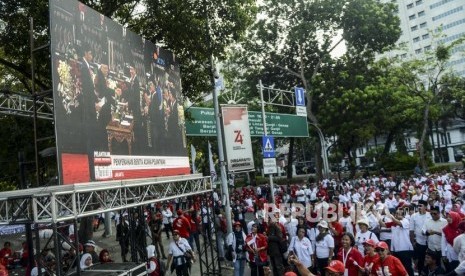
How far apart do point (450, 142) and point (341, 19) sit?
5587 centimetres

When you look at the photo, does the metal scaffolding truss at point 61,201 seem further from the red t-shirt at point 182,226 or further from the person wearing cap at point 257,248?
the red t-shirt at point 182,226

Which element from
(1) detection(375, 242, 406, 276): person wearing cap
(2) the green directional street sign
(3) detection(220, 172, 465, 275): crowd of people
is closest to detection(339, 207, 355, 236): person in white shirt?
(3) detection(220, 172, 465, 275): crowd of people

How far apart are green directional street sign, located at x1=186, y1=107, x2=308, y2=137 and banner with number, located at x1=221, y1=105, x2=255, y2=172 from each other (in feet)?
7.38

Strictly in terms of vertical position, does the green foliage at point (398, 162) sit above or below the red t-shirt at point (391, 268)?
above

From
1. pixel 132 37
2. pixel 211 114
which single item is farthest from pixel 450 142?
pixel 132 37

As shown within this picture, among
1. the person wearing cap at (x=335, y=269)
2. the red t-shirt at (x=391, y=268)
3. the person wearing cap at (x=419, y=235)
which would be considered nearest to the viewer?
the person wearing cap at (x=335, y=269)

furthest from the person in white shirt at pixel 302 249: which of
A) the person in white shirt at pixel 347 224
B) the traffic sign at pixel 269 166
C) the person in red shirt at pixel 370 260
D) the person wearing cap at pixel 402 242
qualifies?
the traffic sign at pixel 269 166

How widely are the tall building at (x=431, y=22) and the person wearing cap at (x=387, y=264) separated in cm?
8592

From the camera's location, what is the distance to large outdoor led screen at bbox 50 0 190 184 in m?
7.45

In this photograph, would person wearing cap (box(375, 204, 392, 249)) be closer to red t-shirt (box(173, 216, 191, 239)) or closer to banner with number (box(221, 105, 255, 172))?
banner with number (box(221, 105, 255, 172))

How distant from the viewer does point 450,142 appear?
7906 centimetres

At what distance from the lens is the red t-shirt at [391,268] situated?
20.3 ft

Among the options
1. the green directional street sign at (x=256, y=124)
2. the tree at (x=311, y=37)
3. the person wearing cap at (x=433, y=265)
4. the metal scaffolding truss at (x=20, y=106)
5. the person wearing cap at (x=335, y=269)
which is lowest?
the person wearing cap at (x=433, y=265)

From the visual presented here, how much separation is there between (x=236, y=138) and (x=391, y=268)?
793 cm
